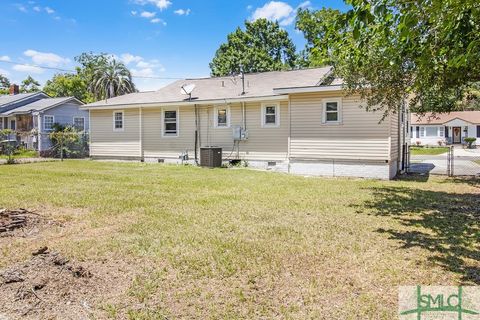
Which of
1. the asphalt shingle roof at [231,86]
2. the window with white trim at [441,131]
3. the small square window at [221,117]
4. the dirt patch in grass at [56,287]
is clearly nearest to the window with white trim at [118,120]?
the asphalt shingle roof at [231,86]

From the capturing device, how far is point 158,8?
68.0 feet

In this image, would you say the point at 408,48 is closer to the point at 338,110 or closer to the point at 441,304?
the point at 441,304

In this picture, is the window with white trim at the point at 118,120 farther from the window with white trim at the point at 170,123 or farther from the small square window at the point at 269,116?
the small square window at the point at 269,116

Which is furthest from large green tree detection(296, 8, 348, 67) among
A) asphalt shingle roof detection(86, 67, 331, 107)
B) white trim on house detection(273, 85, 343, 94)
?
asphalt shingle roof detection(86, 67, 331, 107)

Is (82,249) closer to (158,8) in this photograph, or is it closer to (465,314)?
(465,314)

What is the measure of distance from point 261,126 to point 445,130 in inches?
1554

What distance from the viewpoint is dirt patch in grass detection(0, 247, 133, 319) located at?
2996 mm

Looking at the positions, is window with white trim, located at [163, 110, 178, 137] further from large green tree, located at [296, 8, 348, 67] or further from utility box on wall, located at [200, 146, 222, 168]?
large green tree, located at [296, 8, 348, 67]

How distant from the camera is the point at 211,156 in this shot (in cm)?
1518

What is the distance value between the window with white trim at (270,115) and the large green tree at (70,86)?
121ft

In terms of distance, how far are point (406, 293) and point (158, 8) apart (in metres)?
21.1

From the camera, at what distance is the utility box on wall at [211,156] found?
1519cm

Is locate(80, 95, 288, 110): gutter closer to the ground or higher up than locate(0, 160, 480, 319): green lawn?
higher up

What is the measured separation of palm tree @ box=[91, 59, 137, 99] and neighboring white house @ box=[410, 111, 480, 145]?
35298 mm
